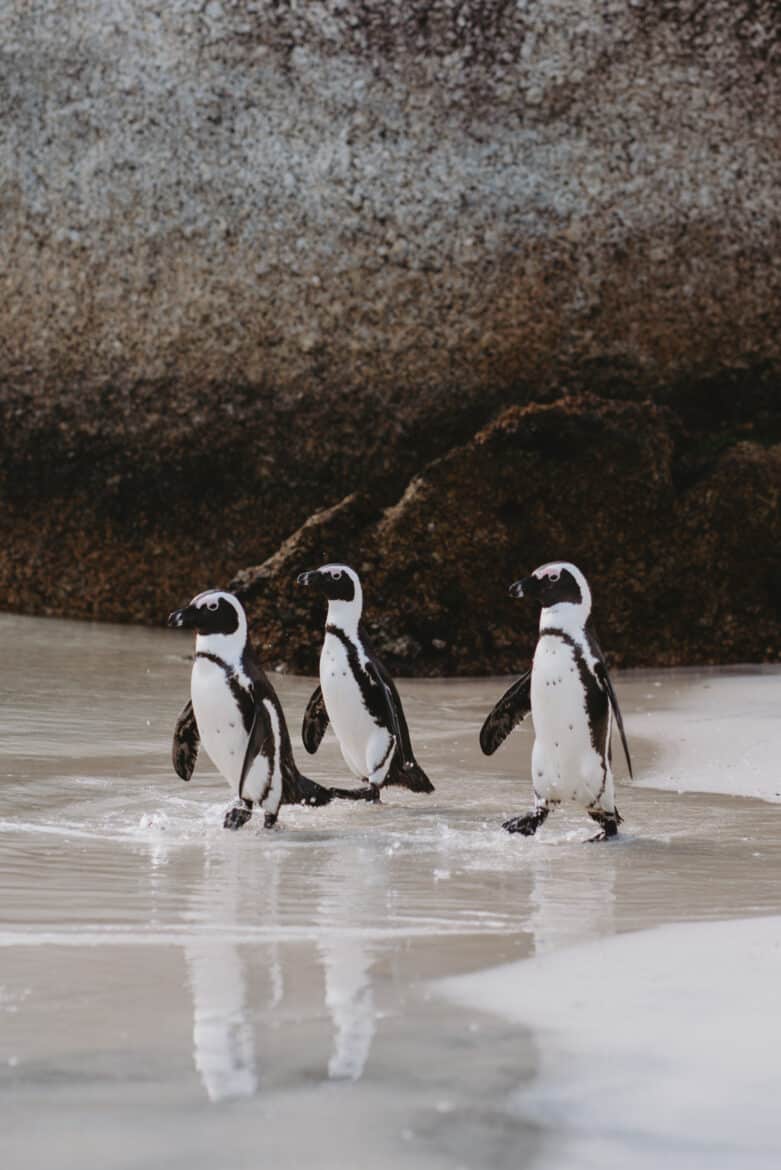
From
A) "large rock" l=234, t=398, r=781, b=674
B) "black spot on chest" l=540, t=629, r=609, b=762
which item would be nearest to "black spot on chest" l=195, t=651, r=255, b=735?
"black spot on chest" l=540, t=629, r=609, b=762

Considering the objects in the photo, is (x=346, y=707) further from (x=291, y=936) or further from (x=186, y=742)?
(x=291, y=936)

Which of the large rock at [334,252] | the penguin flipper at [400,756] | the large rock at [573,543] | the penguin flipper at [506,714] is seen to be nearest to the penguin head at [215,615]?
the penguin flipper at [400,756]

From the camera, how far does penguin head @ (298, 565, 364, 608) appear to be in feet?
15.0

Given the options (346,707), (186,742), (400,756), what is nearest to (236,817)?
(186,742)

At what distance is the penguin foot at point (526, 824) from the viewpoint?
3.74 m

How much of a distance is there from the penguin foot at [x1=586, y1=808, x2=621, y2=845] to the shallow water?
0.15ft

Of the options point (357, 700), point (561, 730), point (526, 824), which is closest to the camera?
point (526, 824)

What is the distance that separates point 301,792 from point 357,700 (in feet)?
1.58

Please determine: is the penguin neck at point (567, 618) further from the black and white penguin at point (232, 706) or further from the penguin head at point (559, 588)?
the black and white penguin at point (232, 706)

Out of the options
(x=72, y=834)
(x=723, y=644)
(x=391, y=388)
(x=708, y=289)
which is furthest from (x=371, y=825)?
(x=708, y=289)

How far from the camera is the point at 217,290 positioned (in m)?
10.3

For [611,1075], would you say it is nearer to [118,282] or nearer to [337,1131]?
[337,1131]

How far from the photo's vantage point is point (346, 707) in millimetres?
4520

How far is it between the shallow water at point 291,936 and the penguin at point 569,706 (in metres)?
0.10
